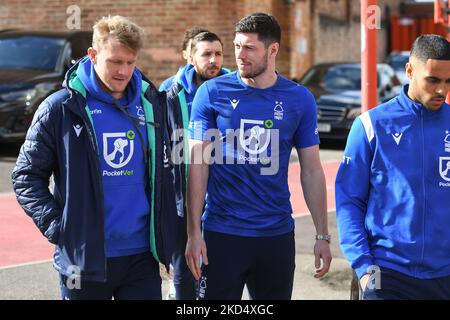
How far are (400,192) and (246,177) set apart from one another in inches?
34.6

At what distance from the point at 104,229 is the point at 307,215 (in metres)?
6.26

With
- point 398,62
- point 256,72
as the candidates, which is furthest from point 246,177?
point 398,62

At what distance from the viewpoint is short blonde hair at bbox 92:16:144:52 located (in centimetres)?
387

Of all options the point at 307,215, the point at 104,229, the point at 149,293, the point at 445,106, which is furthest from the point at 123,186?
the point at 307,215

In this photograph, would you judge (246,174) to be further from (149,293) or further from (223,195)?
(149,293)

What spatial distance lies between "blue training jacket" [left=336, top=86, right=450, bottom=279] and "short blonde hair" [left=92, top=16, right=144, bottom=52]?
1.06 metres

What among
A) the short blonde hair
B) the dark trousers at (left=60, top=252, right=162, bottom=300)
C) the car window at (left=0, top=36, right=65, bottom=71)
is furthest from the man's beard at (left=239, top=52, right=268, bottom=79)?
the car window at (left=0, top=36, right=65, bottom=71)

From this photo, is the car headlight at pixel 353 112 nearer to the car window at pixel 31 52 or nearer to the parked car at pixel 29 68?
the parked car at pixel 29 68

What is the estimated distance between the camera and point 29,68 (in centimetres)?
1405

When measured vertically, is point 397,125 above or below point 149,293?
above

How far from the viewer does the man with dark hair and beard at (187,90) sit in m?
4.53

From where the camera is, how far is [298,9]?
2291cm

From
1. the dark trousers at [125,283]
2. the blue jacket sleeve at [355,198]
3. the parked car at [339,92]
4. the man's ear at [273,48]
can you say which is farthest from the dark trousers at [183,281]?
the parked car at [339,92]
